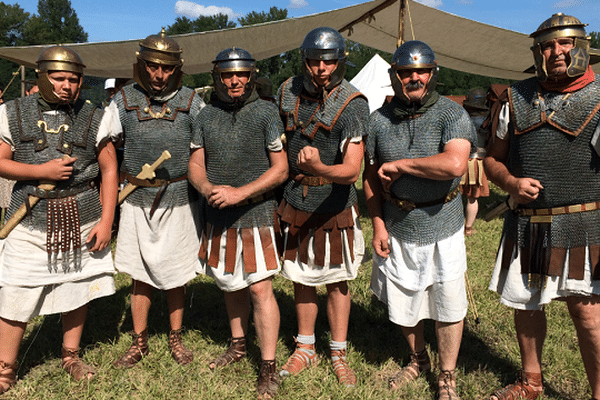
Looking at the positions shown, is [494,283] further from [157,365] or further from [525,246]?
[157,365]

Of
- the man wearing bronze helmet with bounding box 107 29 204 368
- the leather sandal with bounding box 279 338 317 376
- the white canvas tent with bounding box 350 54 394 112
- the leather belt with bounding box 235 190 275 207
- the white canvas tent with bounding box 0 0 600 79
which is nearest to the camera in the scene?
the leather belt with bounding box 235 190 275 207

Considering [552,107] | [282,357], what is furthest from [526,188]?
[282,357]

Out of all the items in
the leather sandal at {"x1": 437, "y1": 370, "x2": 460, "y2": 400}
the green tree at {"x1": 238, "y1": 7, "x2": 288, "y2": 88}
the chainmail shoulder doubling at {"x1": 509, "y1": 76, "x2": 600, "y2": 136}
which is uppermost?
the green tree at {"x1": 238, "y1": 7, "x2": 288, "y2": 88}

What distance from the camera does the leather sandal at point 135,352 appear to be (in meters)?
3.17

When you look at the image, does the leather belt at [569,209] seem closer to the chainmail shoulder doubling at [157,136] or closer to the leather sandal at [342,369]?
the leather sandal at [342,369]

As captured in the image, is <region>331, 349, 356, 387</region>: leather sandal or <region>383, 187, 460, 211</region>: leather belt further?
<region>331, 349, 356, 387</region>: leather sandal

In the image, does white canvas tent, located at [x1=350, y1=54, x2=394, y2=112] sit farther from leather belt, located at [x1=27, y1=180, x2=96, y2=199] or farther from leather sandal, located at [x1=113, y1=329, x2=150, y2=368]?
leather belt, located at [x1=27, y1=180, x2=96, y2=199]

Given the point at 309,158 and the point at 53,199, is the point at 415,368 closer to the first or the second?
the point at 309,158

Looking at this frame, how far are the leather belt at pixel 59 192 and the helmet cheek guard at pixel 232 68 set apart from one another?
97 cm

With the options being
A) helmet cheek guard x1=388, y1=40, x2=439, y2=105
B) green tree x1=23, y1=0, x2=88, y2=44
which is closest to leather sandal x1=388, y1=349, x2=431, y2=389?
helmet cheek guard x1=388, y1=40, x2=439, y2=105

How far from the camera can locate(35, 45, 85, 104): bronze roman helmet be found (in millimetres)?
2596

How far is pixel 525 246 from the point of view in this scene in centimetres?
253

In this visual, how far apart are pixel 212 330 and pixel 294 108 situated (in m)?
1.97

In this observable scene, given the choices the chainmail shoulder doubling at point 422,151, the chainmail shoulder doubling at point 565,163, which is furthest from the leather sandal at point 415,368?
the chainmail shoulder doubling at point 565,163
